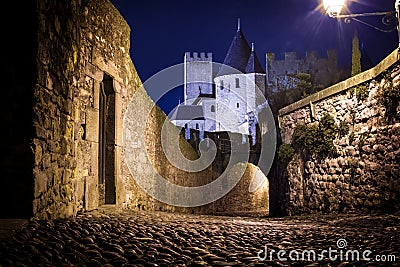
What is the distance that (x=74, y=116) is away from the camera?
4.34 meters

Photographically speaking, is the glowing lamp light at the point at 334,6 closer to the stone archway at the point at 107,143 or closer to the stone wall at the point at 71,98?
the stone wall at the point at 71,98

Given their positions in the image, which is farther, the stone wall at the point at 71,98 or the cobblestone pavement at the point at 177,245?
the stone wall at the point at 71,98

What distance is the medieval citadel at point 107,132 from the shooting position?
335 cm

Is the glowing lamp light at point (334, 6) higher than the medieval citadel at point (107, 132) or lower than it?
higher

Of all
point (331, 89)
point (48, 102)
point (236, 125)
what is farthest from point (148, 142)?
point (236, 125)

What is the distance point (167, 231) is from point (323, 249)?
50.9 inches

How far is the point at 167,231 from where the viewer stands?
11.6 ft

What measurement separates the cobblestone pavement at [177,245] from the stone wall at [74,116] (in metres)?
0.41

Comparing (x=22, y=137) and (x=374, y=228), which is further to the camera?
(x=374, y=228)

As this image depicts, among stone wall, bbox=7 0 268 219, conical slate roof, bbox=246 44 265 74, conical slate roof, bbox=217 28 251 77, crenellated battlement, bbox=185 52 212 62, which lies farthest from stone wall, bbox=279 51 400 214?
crenellated battlement, bbox=185 52 212 62

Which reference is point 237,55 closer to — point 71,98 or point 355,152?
point 355,152

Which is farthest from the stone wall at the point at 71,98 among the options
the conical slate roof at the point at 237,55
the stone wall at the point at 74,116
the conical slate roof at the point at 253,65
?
the conical slate roof at the point at 237,55

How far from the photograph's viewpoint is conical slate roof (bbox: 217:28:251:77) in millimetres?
39812

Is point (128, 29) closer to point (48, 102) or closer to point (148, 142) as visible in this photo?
point (148, 142)
